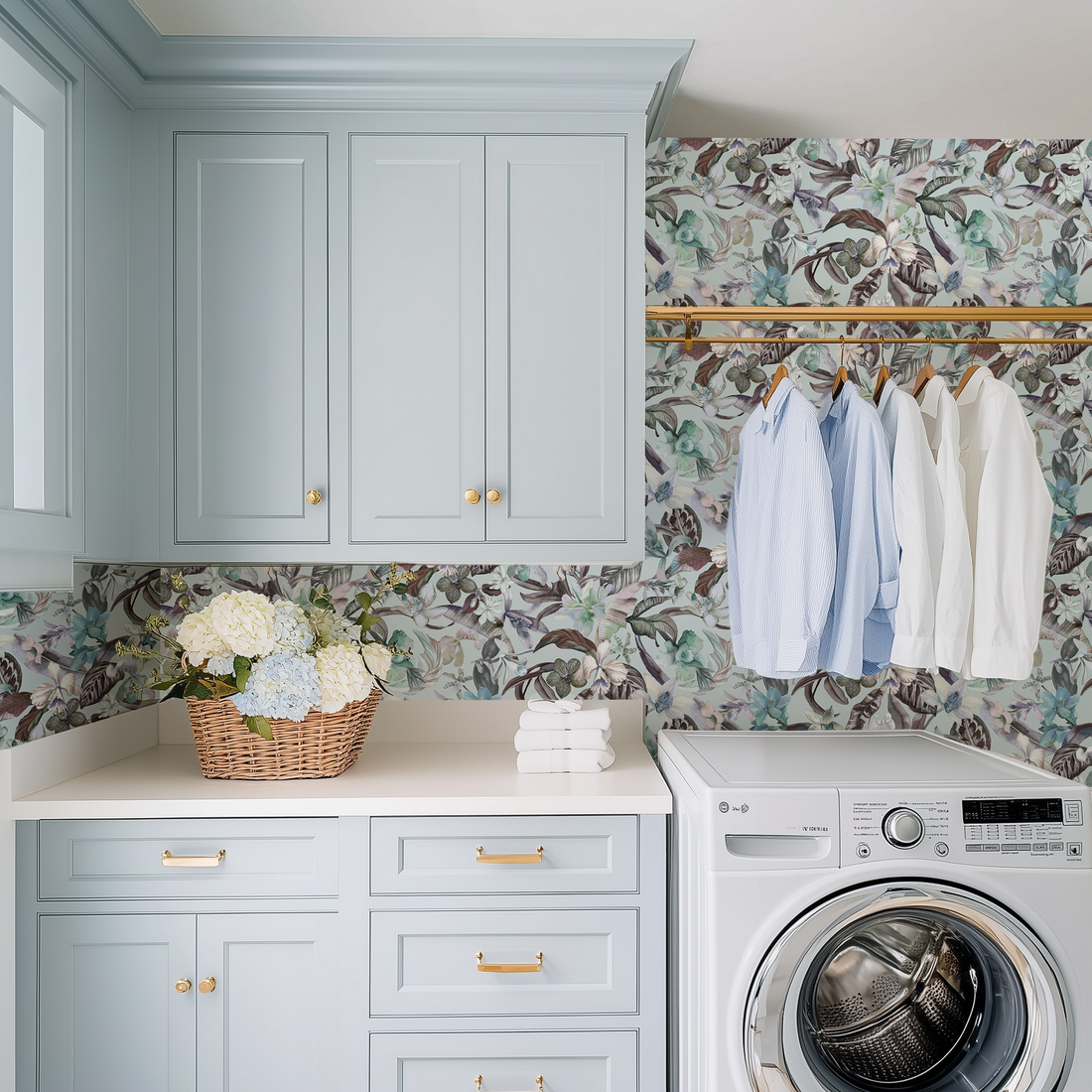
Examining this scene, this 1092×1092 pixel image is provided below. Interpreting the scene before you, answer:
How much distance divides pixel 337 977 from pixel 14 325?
4.55 ft

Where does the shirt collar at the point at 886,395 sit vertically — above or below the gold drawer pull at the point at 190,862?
above

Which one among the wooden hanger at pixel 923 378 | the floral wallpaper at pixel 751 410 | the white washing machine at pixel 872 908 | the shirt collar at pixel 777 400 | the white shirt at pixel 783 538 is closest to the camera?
the white washing machine at pixel 872 908

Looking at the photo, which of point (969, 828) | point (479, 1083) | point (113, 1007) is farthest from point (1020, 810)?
point (113, 1007)

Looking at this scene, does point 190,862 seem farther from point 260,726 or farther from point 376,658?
point 376,658

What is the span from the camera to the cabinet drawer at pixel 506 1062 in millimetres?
1751

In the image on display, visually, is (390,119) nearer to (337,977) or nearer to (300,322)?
(300,322)

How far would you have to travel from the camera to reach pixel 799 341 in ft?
7.71

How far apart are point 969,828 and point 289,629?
1.41m

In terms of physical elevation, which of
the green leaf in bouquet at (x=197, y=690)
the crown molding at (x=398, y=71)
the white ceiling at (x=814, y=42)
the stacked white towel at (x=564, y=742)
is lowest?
the stacked white towel at (x=564, y=742)

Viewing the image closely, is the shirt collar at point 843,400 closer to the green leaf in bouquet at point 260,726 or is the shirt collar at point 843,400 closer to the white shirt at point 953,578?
the white shirt at point 953,578

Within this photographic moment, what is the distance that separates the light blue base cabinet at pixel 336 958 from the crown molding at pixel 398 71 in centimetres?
158

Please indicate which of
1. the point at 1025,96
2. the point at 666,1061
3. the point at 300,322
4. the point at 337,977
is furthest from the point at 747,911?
the point at 1025,96

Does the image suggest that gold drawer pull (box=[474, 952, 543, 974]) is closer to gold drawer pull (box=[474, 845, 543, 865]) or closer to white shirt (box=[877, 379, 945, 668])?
gold drawer pull (box=[474, 845, 543, 865])

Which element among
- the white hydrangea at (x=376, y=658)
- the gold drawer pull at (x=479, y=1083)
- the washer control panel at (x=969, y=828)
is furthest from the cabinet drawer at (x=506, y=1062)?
the white hydrangea at (x=376, y=658)
